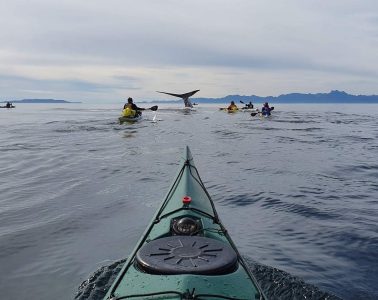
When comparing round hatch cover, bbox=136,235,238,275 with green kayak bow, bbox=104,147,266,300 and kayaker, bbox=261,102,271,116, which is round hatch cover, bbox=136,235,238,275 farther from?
kayaker, bbox=261,102,271,116

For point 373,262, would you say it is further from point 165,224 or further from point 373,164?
point 373,164

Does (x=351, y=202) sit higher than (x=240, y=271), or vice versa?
(x=240, y=271)

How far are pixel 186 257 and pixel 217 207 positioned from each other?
7010 mm

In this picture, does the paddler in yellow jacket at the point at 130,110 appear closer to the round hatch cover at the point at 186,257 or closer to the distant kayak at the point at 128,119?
the distant kayak at the point at 128,119

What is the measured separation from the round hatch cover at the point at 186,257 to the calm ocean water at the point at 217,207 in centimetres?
239

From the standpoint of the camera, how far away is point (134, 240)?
8.66m

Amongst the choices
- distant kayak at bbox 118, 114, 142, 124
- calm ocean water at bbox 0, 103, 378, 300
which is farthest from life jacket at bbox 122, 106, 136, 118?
calm ocean water at bbox 0, 103, 378, 300

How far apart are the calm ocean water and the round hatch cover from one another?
2.39 m

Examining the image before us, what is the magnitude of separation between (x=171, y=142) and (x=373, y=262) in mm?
18381

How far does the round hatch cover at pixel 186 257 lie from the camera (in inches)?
163

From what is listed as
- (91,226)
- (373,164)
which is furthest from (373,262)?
(373,164)

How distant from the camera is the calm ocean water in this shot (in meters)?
7.07

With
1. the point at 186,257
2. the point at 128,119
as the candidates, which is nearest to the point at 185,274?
the point at 186,257

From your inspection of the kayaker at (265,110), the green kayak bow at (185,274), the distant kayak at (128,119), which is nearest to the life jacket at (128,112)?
the distant kayak at (128,119)
